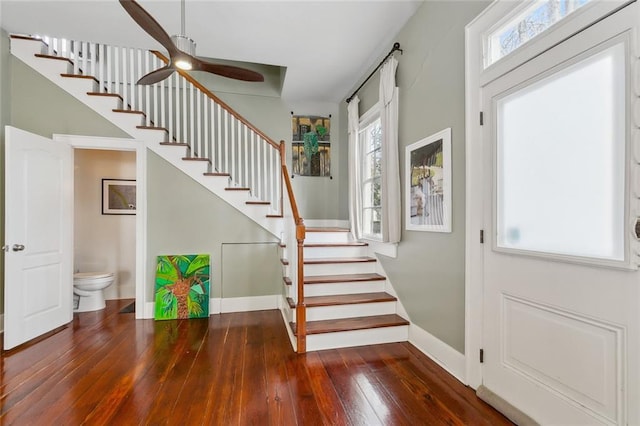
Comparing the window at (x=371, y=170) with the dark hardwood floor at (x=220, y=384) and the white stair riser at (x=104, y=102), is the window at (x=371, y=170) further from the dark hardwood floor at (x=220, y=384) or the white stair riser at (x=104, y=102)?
the white stair riser at (x=104, y=102)

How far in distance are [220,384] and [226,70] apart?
2.63 m

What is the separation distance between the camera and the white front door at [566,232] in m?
1.26

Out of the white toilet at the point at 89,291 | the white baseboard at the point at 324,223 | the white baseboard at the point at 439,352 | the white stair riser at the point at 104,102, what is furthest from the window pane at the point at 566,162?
the white toilet at the point at 89,291

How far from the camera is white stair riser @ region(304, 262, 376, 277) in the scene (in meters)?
3.37

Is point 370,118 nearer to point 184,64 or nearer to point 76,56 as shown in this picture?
point 184,64

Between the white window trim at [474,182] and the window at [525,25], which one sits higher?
the window at [525,25]

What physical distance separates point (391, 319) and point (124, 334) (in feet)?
9.33

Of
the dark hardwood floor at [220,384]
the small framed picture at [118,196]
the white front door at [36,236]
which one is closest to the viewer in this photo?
the dark hardwood floor at [220,384]

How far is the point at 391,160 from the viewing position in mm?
2969

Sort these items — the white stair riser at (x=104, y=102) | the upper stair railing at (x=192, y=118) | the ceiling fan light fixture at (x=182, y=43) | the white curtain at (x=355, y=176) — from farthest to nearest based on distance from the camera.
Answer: the white curtain at (x=355, y=176) → the white stair riser at (x=104, y=102) → the upper stair railing at (x=192, y=118) → the ceiling fan light fixture at (x=182, y=43)

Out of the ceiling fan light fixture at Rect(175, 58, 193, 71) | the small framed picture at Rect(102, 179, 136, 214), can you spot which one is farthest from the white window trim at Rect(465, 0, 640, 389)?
the small framed picture at Rect(102, 179, 136, 214)

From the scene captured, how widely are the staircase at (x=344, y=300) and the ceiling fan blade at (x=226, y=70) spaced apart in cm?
198

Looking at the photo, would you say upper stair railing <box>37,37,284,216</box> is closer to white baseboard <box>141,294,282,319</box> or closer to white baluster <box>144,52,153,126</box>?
white baluster <box>144,52,153,126</box>

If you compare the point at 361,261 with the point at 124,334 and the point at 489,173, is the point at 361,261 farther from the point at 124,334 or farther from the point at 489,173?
the point at 124,334
